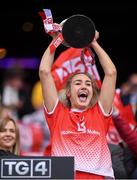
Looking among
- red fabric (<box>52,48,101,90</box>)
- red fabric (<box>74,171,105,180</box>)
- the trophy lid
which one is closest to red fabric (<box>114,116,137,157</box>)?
red fabric (<box>52,48,101,90</box>)

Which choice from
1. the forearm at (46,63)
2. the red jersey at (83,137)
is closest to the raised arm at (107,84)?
the red jersey at (83,137)

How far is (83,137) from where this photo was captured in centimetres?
590

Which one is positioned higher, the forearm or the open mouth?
Answer: the forearm

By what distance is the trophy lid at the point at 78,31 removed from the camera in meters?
5.86

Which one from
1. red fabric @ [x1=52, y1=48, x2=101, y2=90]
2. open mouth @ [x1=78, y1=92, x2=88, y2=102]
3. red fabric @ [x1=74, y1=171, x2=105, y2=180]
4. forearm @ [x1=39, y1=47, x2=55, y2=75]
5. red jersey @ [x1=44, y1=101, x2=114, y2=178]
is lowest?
red fabric @ [x1=74, y1=171, x2=105, y2=180]

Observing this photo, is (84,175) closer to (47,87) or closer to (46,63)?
(47,87)

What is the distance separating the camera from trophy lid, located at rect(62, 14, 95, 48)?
586cm

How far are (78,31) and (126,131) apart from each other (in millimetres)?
1383

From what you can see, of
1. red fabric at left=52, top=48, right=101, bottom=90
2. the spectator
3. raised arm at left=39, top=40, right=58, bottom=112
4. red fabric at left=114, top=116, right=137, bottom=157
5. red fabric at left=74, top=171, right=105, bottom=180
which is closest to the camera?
red fabric at left=74, top=171, right=105, bottom=180

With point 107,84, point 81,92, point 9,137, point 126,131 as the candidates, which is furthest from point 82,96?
point 126,131

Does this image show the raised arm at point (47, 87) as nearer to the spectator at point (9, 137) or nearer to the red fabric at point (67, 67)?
the spectator at point (9, 137)

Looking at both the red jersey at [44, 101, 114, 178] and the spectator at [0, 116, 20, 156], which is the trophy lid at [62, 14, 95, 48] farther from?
the spectator at [0, 116, 20, 156]

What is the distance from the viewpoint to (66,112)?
19.7 ft

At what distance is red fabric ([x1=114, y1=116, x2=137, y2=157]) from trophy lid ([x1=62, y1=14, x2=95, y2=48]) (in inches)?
49.1
